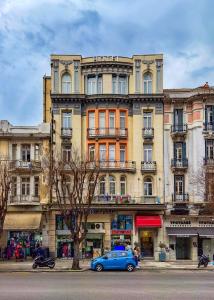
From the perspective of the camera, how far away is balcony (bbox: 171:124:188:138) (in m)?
51.1

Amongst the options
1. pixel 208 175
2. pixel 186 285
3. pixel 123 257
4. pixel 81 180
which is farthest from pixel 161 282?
pixel 208 175

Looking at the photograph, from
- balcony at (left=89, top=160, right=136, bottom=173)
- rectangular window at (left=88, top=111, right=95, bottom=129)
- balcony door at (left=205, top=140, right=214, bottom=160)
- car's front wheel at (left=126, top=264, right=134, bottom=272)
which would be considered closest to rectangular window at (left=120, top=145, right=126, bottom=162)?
balcony at (left=89, top=160, right=136, bottom=173)

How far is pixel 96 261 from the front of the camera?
120 ft

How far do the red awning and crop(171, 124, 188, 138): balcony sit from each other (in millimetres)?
7895

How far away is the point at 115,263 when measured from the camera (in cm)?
3653

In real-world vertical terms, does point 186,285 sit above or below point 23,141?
below

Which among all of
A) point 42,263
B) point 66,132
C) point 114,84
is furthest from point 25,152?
point 42,263

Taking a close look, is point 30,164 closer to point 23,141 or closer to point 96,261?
point 23,141

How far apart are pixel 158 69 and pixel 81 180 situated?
15.8 m

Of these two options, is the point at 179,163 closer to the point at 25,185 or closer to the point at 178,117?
the point at 178,117

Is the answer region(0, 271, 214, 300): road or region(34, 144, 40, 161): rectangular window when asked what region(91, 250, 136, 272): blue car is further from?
region(34, 144, 40, 161): rectangular window

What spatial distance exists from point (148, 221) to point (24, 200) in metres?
11.3

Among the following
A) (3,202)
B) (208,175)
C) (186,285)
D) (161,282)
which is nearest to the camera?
(186,285)

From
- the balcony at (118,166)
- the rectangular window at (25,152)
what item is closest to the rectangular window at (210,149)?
the balcony at (118,166)
